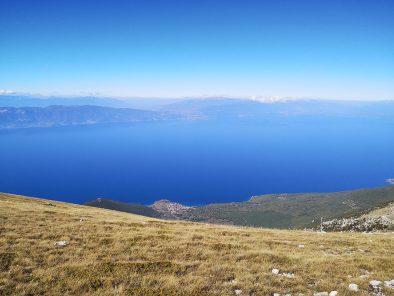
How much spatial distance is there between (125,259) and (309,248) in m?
11.4

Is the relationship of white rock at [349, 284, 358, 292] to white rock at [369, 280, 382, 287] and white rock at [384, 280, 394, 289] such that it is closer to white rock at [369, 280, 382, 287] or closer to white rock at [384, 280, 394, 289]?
white rock at [369, 280, 382, 287]

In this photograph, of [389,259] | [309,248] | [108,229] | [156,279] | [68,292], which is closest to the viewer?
[68,292]

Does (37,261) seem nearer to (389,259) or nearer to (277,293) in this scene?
(277,293)

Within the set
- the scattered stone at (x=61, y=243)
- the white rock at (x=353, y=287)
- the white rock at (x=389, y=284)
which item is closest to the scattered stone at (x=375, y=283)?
the white rock at (x=389, y=284)

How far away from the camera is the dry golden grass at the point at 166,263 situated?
1093 centimetres

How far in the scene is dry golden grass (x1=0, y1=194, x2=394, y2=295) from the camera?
35.9 ft

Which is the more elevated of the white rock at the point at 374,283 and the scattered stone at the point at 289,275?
the white rock at the point at 374,283

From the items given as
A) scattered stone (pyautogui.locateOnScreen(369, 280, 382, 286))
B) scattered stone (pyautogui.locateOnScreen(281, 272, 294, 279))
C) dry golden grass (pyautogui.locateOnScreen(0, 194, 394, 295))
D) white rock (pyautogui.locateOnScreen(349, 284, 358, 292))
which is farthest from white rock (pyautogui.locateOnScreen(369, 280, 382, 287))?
scattered stone (pyautogui.locateOnScreen(281, 272, 294, 279))

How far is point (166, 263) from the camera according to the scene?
43.5 ft

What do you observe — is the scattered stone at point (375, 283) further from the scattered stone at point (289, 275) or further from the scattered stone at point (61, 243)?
the scattered stone at point (61, 243)

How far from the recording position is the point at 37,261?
43.1 ft

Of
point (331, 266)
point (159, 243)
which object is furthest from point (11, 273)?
point (331, 266)

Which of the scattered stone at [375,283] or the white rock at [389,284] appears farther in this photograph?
the scattered stone at [375,283]

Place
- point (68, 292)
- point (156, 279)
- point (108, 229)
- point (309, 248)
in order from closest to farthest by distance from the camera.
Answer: point (68, 292), point (156, 279), point (309, 248), point (108, 229)
